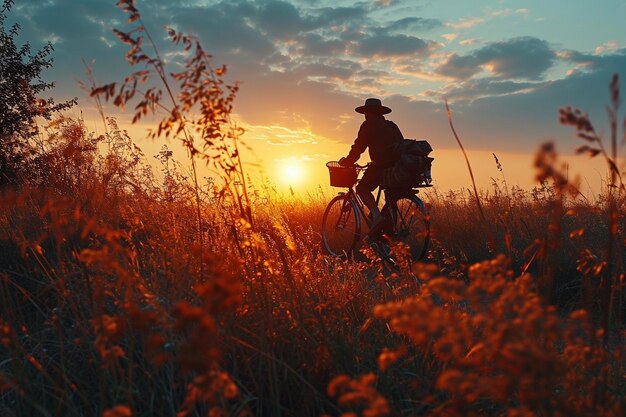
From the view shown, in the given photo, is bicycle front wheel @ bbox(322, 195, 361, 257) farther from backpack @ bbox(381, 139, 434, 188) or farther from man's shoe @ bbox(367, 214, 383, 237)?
backpack @ bbox(381, 139, 434, 188)

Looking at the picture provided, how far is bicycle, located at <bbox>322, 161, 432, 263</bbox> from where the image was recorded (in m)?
8.75

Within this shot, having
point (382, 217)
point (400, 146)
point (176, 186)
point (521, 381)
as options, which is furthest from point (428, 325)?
point (382, 217)

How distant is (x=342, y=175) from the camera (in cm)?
991

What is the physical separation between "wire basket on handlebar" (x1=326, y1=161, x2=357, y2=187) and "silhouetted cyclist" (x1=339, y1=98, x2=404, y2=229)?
34cm

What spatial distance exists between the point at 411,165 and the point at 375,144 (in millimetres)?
954

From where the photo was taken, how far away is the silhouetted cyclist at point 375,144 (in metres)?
8.89

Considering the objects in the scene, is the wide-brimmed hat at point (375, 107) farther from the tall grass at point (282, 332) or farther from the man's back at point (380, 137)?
the tall grass at point (282, 332)

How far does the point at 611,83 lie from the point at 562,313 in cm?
461

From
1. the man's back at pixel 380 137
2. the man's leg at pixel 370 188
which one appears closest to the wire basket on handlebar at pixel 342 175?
the man's leg at pixel 370 188

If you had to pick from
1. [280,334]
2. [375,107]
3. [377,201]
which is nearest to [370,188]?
[377,201]

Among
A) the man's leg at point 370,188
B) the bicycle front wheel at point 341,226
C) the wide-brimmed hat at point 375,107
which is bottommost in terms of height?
the bicycle front wheel at point 341,226

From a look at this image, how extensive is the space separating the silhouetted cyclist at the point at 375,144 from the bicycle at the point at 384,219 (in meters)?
0.19

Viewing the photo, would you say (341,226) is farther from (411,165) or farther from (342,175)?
(411,165)

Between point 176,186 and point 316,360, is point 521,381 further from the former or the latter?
point 176,186
